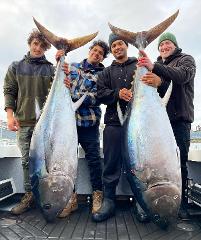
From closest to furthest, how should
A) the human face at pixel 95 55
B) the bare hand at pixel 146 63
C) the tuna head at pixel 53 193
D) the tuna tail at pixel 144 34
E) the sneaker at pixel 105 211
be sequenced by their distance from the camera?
the tuna head at pixel 53 193, the bare hand at pixel 146 63, the sneaker at pixel 105 211, the tuna tail at pixel 144 34, the human face at pixel 95 55

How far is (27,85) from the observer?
3.87 m

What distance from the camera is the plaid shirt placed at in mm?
3793

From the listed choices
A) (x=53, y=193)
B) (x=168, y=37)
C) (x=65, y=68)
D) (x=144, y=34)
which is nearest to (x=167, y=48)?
(x=168, y=37)

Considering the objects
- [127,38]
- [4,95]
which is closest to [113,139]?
[127,38]

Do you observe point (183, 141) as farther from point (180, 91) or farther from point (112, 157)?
point (112, 157)

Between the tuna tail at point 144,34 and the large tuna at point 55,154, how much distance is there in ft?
2.79

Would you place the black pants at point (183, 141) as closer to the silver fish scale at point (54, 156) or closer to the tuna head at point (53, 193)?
the silver fish scale at point (54, 156)

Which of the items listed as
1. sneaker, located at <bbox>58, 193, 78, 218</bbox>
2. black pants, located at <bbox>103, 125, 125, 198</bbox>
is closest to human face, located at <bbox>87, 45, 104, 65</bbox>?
black pants, located at <bbox>103, 125, 125, 198</bbox>

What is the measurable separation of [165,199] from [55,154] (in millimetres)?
1047

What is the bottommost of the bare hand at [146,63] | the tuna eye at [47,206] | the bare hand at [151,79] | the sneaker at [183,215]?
the sneaker at [183,215]

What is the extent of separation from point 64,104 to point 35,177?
796 millimetres

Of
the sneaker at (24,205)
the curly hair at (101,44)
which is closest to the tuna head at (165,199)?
the sneaker at (24,205)

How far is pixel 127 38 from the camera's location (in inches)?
142

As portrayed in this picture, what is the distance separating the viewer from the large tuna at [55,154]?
2938 mm
